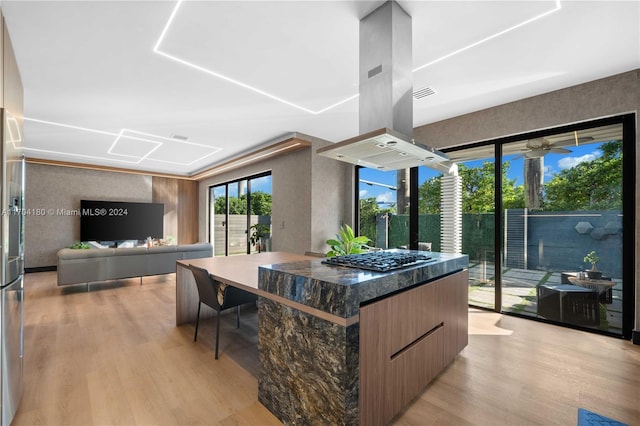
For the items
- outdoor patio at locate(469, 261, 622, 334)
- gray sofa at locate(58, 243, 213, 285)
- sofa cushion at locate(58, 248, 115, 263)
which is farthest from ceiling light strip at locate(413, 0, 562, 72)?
sofa cushion at locate(58, 248, 115, 263)

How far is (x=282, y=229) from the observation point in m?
5.33

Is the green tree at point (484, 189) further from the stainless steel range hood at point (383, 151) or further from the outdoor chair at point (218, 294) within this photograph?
the outdoor chair at point (218, 294)

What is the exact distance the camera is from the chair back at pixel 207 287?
2.37 m

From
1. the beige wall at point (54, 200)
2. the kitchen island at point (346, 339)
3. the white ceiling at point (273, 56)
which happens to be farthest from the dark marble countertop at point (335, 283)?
the beige wall at point (54, 200)

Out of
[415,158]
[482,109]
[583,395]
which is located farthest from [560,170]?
[583,395]

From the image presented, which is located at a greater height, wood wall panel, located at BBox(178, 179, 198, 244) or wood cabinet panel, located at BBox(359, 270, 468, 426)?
wood wall panel, located at BBox(178, 179, 198, 244)

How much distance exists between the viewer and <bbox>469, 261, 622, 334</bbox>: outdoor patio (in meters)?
2.82

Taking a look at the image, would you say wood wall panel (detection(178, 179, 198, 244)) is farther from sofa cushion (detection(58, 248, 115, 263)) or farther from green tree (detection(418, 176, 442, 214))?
green tree (detection(418, 176, 442, 214))

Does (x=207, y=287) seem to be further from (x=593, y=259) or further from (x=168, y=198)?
(x=168, y=198)

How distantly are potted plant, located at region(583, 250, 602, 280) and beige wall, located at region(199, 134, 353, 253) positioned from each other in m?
3.23

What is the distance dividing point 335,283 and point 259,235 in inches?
206

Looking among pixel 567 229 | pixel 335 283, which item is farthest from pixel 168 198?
pixel 567 229

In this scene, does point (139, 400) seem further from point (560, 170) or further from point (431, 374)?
point (560, 170)

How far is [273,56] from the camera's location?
2438 mm
